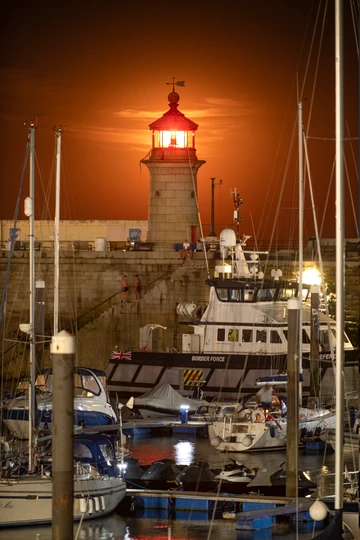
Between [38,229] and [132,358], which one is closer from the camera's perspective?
[132,358]

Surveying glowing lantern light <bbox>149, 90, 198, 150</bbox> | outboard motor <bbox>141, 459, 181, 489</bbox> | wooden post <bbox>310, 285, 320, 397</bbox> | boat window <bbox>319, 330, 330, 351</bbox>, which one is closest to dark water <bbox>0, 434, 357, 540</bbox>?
outboard motor <bbox>141, 459, 181, 489</bbox>

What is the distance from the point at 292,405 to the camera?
1872 cm

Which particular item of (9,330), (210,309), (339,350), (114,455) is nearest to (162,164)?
(9,330)

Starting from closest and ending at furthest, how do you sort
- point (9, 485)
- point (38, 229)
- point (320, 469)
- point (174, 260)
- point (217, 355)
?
point (9, 485) → point (320, 469) → point (217, 355) → point (174, 260) → point (38, 229)

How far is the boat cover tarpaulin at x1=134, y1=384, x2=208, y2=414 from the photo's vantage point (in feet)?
89.5

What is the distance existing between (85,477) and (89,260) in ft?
66.3

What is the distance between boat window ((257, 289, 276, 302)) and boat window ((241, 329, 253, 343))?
83 cm

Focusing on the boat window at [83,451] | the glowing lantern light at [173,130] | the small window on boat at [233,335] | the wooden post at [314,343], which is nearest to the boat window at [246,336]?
A: the small window on boat at [233,335]

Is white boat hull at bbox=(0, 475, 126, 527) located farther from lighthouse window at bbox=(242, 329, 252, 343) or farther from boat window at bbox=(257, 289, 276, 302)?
boat window at bbox=(257, 289, 276, 302)

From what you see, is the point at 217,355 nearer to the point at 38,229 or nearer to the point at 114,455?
the point at 114,455

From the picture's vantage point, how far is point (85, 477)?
17.5 meters

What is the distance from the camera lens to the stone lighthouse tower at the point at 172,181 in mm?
38741

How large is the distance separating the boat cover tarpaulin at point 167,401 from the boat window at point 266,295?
134 inches

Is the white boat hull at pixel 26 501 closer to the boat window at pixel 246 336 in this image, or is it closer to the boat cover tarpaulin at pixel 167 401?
the boat cover tarpaulin at pixel 167 401
